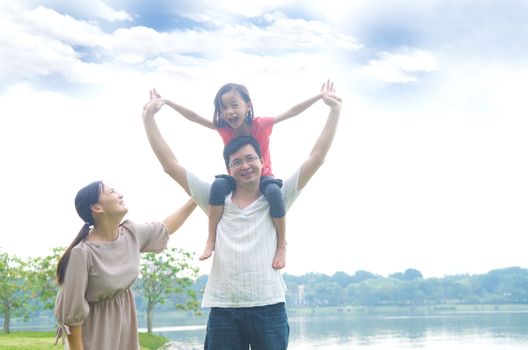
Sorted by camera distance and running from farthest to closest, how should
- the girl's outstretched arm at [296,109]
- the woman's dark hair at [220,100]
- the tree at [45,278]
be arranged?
1. the tree at [45,278]
2. the girl's outstretched arm at [296,109]
3. the woman's dark hair at [220,100]

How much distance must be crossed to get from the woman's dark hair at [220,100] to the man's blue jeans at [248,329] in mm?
1128

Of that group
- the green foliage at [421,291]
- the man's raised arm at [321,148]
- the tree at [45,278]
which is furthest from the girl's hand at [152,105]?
the green foliage at [421,291]

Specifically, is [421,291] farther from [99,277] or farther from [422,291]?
[99,277]

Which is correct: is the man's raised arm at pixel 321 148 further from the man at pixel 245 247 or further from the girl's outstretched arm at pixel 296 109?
the girl's outstretched arm at pixel 296 109

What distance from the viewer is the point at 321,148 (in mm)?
2934

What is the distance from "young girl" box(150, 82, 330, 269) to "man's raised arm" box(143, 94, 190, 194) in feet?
0.60

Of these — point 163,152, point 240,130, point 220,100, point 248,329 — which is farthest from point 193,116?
point 248,329

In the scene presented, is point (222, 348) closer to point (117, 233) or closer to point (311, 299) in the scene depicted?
point (117, 233)

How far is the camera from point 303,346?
33656 millimetres

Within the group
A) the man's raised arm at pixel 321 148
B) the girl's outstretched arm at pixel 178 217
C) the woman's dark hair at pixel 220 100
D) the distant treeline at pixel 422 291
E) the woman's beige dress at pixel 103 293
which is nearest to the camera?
the woman's beige dress at pixel 103 293

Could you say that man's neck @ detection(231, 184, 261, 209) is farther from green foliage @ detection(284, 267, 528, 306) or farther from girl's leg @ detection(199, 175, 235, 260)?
green foliage @ detection(284, 267, 528, 306)

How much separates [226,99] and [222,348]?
136 centimetres

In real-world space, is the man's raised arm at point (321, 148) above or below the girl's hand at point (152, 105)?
below

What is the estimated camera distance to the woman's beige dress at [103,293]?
107 inches
